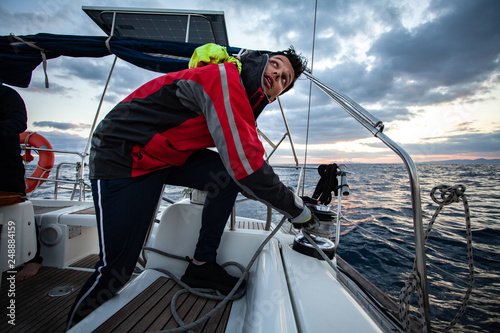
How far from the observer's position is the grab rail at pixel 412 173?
0.66m

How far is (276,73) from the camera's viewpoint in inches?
41.1

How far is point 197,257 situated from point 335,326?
2.63 ft

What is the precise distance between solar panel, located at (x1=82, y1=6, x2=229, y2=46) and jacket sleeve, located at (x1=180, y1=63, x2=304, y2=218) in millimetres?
1697

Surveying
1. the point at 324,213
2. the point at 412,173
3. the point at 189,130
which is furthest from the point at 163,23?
the point at 412,173

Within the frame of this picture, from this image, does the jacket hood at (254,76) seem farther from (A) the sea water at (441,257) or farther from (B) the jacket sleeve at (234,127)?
(A) the sea water at (441,257)

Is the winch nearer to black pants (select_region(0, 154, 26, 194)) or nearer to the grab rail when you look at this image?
the grab rail

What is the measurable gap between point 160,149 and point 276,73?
0.63 meters

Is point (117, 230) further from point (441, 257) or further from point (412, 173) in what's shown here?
point (441, 257)

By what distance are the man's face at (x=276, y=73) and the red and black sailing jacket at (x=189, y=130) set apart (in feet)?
0.40

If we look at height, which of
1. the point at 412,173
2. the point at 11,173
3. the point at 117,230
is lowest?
the point at 117,230

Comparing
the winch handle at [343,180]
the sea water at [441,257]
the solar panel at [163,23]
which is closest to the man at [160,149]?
the winch handle at [343,180]

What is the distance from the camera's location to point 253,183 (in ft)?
2.81

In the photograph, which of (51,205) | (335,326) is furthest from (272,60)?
(51,205)

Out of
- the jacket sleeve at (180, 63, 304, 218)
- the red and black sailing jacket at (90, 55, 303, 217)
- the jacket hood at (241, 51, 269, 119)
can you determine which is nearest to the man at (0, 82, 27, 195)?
the red and black sailing jacket at (90, 55, 303, 217)
